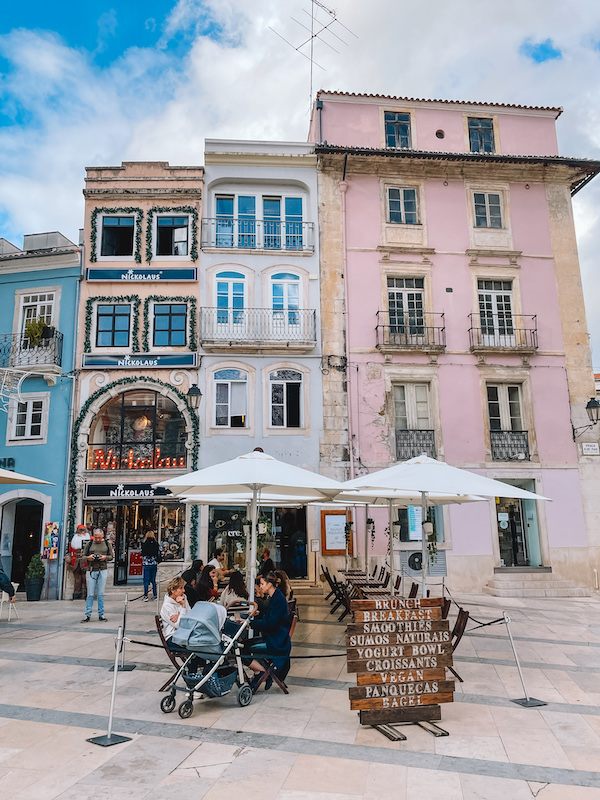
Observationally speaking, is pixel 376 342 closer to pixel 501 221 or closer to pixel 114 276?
pixel 501 221

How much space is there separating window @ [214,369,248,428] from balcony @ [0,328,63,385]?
480 centimetres

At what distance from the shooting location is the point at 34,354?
57.5 ft

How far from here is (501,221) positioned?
63.9 ft

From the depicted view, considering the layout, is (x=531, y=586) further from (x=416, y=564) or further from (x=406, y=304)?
(x=406, y=304)

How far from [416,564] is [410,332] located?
23.2ft

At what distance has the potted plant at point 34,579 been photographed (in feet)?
49.9

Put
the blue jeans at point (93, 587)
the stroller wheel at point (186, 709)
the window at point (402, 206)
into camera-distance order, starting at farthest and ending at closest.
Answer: the window at point (402, 206) < the blue jeans at point (93, 587) < the stroller wheel at point (186, 709)

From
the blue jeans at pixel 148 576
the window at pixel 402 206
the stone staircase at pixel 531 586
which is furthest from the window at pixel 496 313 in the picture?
the blue jeans at pixel 148 576

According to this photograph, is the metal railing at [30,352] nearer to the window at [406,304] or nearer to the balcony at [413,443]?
the window at [406,304]

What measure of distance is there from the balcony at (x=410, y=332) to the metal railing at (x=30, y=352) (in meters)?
9.72

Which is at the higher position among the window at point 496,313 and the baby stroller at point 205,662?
the window at point 496,313

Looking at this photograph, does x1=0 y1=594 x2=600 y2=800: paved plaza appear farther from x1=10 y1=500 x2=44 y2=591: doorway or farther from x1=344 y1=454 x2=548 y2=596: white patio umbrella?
x1=10 y1=500 x2=44 y2=591: doorway

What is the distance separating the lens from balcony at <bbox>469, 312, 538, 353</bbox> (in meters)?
18.4

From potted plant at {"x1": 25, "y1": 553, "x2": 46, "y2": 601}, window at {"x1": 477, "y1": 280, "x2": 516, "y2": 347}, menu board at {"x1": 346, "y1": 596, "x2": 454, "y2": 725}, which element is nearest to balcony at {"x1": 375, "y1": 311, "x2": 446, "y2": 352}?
window at {"x1": 477, "y1": 280, "x2": 516, "y2": 347}
